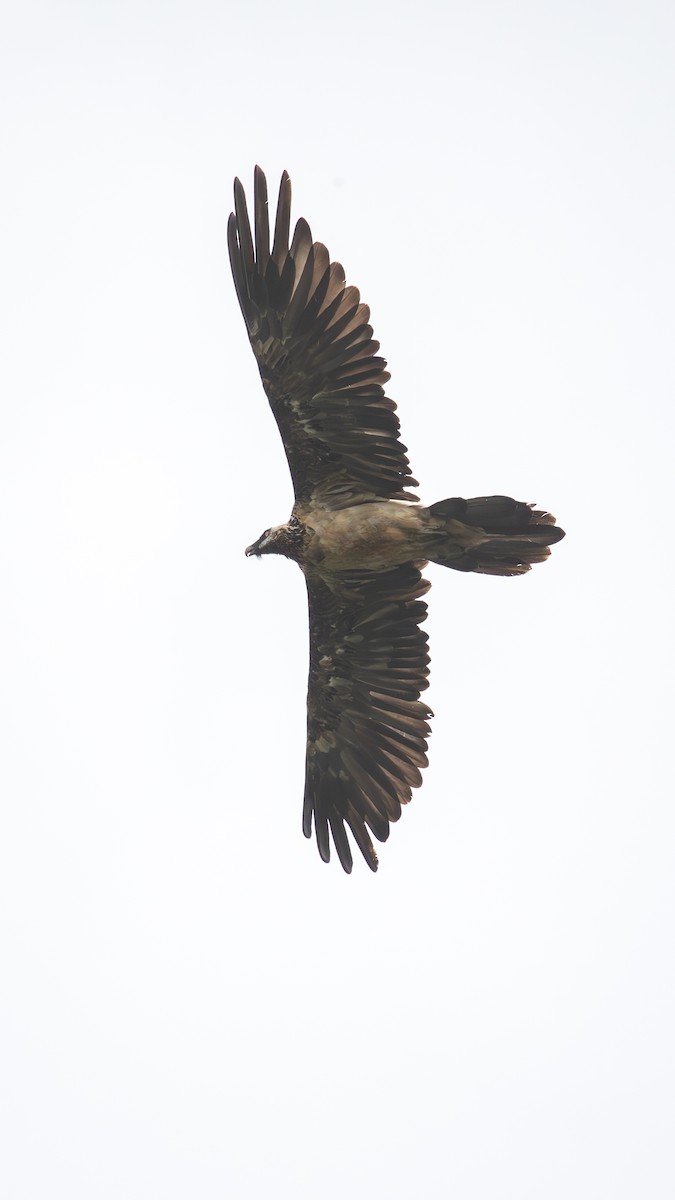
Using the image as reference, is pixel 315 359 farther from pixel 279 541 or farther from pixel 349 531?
pixel 279 541

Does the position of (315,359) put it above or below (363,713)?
above

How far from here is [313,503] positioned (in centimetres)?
1348

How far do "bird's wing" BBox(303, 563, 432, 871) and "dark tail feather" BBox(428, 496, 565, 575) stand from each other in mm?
809

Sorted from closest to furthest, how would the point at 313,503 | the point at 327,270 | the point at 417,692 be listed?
the point at 327,270 < the point at 313,503 < the point at 417,692

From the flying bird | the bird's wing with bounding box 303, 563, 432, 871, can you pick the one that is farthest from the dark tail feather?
the bird's wing with bounding box 303, 563, 432, 871

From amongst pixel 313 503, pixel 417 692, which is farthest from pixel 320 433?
pixel 417 692

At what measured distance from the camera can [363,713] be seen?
575 inches

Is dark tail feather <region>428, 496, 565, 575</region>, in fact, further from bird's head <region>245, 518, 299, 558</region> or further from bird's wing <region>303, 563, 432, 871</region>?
bird's head <region>245, 518, 299, 558</region>

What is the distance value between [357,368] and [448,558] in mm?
1525

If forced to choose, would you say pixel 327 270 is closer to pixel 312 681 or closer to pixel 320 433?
pixel 320 433

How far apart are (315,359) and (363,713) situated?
3.10 m

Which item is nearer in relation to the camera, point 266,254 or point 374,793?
point 266,254

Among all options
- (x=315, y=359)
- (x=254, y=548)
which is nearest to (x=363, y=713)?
(x=254, y=548)

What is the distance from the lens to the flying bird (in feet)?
41.5
